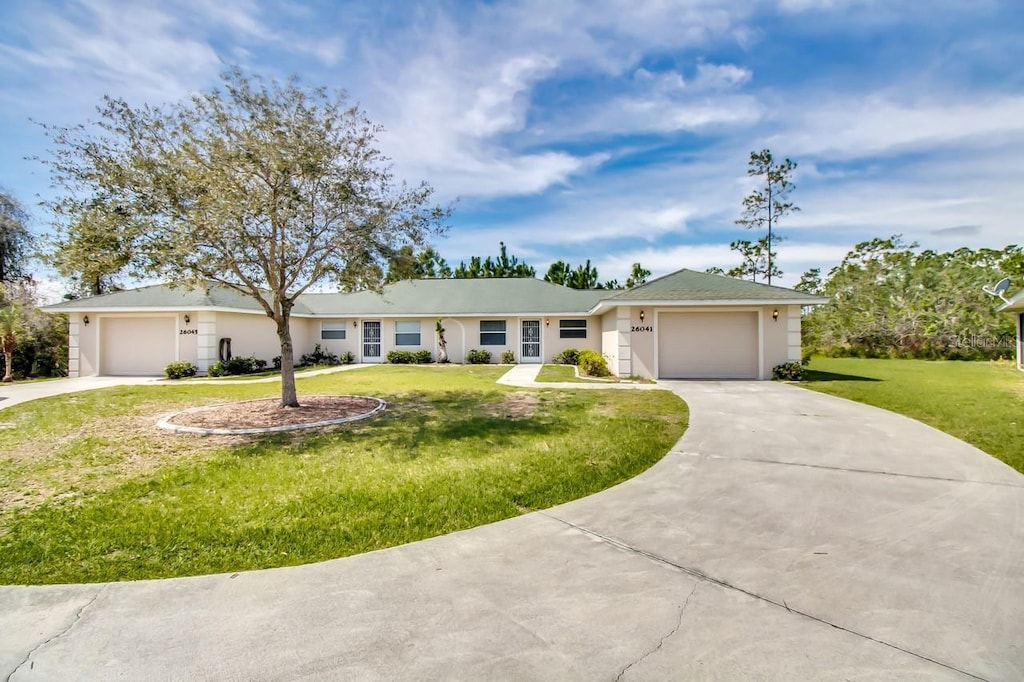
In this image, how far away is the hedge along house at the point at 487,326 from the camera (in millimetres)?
15039

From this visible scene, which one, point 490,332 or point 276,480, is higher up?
point 490,332

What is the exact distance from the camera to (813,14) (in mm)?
8180

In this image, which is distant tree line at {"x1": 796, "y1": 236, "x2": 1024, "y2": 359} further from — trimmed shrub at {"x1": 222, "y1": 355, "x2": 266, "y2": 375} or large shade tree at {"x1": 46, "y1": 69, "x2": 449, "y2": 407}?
trimmed shrub at {"x1": 222, "y1": 355, "x2": 266, "y2": 375}

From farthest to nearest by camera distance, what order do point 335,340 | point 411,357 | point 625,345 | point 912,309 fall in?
point 912,309, point 335,340, point 411,357, point 625,345

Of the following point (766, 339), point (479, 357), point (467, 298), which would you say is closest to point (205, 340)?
point (479, 357)

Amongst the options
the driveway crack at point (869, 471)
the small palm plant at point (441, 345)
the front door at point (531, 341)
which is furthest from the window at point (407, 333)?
the driveway crack at point (869, 471)

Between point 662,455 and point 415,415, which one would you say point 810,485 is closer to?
point 662,455

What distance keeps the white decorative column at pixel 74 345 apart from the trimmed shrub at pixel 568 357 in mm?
19164

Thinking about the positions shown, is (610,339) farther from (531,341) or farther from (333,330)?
(333,330)

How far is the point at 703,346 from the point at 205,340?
59.7 feet

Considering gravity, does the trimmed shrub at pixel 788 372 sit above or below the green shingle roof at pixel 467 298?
below

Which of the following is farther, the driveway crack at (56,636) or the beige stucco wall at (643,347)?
the beige stucco wall at (643,347)

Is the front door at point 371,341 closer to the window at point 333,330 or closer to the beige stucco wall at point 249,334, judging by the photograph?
the window at point 333,330

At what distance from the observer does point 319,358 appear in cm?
2247
